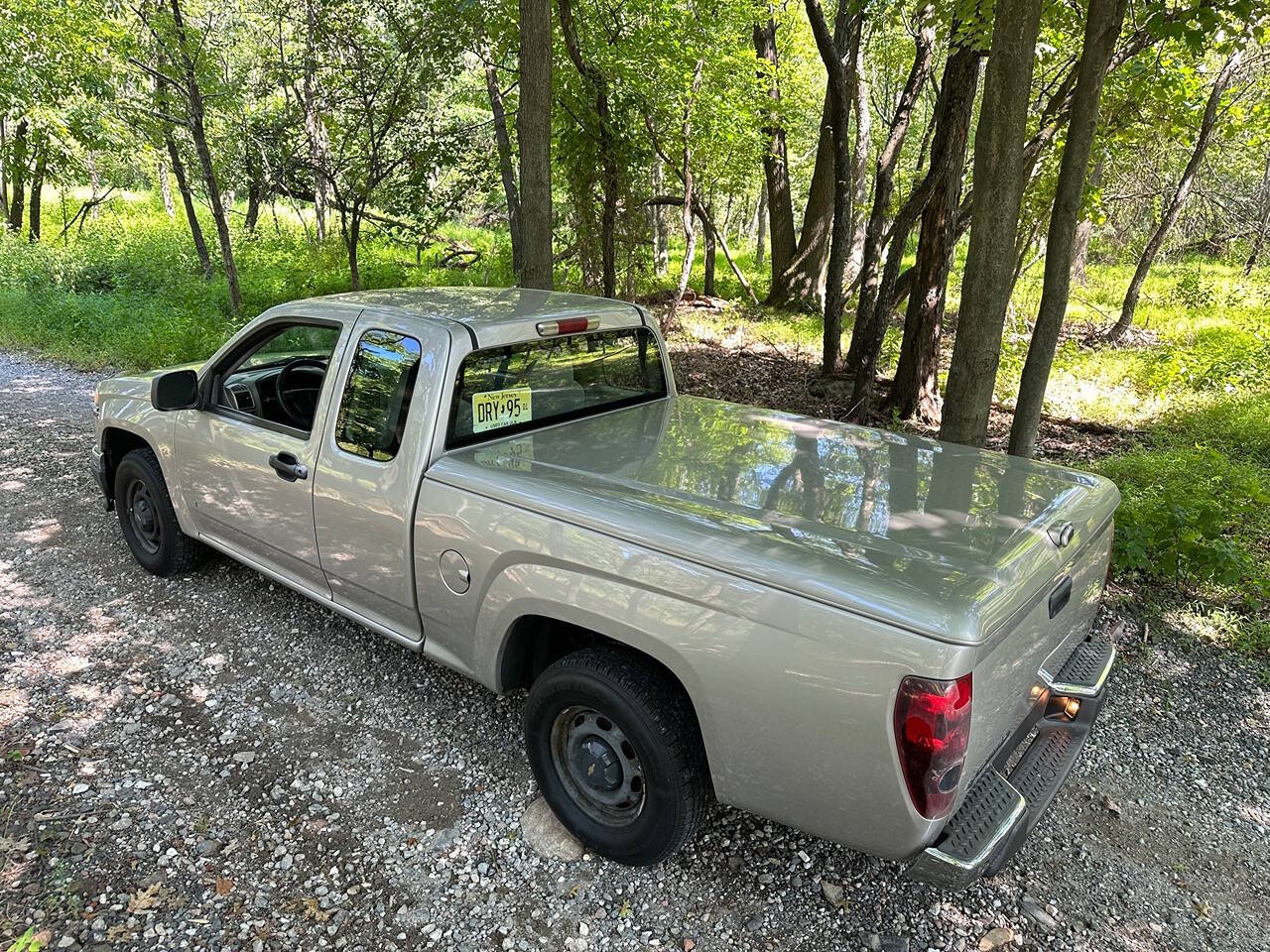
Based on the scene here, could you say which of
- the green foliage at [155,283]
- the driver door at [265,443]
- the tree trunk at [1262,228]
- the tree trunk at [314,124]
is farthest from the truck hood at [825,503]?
the tree trunk at [1262,228]

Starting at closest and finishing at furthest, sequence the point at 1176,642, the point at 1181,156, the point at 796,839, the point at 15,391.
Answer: the point at 796,839
the point at 1176,642
the point at 15,391
the point at 1181,156

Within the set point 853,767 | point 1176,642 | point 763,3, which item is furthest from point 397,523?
point 763,3

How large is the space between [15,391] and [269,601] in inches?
267

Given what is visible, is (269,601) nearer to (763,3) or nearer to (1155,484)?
(1155,484)

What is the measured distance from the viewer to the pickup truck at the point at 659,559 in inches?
79.2

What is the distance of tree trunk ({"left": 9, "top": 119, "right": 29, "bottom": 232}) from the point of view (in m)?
14.8

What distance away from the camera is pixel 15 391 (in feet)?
28.7

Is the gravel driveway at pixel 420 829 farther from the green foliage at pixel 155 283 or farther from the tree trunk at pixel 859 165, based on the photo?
the tree trunk at pixel 859 165

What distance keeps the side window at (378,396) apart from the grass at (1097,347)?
13.8ft

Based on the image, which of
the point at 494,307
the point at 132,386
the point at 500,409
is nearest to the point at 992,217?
the point at 494,307

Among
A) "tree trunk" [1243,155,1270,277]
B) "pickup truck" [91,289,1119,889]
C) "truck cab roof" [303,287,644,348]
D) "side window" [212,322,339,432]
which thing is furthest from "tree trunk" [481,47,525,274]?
Answer: "tree trunk" [1243,155,1270,277]

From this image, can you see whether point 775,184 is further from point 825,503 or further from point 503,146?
point 825,503

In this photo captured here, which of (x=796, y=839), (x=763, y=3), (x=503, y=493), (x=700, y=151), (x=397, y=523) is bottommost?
(x=796, y=839)

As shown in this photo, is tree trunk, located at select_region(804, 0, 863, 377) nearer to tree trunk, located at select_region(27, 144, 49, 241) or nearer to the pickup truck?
the pickup truck
